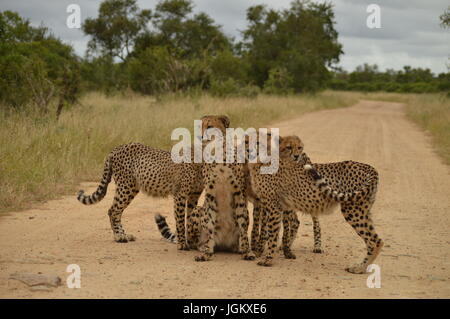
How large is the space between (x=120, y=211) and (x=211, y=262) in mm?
1174

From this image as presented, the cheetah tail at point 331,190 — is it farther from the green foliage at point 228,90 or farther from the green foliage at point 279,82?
the green foliage at point 279,82

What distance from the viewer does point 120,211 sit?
18.2 feet

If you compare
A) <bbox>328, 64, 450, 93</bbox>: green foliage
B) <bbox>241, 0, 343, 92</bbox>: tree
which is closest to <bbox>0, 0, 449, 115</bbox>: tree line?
<bbox>241, 0, 343, 92</bbox>: tree

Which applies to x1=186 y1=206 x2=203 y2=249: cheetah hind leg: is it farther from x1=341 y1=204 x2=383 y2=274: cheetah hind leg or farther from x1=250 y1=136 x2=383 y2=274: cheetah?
x1=341 y1=204 x2=383 y2=274: cheetah hind leg

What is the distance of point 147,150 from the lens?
5742mm

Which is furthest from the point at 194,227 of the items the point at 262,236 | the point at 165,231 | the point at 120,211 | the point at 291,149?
the point at 291,149

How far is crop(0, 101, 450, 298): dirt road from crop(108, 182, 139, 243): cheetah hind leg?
0.10 metres

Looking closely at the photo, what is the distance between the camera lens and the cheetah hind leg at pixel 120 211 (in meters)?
5.50

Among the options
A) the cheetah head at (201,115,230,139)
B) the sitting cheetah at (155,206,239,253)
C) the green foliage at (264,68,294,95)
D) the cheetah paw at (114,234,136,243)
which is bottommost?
the cheetah paw at (114,234,136,243)

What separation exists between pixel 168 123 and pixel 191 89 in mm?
6272

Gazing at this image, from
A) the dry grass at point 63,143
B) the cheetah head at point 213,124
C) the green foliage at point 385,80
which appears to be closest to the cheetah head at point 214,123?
the cheetah head at point 213,124

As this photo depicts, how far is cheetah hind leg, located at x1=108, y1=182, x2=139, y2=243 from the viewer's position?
5.50m

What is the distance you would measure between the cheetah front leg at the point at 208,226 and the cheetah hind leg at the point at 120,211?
82 cm

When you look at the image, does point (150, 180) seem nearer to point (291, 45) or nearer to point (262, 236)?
point (262, 236)
